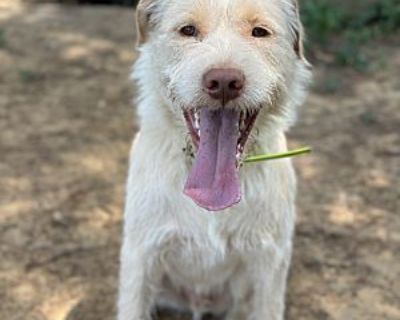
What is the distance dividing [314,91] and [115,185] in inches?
81.4

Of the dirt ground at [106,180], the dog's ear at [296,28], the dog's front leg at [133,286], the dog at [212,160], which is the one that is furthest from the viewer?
the dirt ground at [106,180]

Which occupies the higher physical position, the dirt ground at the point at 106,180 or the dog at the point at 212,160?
the dog at the point at 212,160

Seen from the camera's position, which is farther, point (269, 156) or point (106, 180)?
point (106, 180)

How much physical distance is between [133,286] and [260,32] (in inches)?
49.3

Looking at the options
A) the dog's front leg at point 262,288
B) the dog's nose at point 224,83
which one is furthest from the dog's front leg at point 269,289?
the dog's nose at point 224,83

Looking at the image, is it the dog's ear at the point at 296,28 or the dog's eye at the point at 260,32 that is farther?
the dog's ear at the point at 296,28

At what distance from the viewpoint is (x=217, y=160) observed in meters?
3.02

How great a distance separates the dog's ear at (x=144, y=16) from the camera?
323 cm

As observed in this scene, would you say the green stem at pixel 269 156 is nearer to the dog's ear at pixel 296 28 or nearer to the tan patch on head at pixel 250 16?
the dog's ear at pixel 296 28

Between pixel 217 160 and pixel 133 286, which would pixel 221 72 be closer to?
pixel 217 160

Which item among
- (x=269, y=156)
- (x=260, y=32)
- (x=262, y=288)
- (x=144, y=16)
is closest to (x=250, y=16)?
(x=260, y=32)

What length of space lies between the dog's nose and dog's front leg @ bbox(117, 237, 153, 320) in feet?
2.89

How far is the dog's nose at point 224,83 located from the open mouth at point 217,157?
0.50 feet

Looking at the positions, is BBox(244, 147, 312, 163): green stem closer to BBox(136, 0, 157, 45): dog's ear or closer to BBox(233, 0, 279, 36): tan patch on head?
BBox(233, 0, 279, 36): tan patch on head
